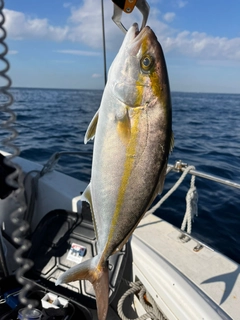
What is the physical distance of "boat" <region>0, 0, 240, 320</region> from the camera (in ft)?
6.59

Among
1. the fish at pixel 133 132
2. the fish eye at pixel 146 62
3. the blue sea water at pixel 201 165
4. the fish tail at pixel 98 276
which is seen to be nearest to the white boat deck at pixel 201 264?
the fish tail at pixel 98 276

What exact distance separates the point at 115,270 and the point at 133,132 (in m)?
1.74

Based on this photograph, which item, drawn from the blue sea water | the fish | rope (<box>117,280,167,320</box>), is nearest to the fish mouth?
the fish

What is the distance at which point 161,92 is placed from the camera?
1271mm

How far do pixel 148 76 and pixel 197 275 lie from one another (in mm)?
1578

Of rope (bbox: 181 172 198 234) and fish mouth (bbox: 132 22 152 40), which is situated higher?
fish mouth (bbox: 132 22 152 40)

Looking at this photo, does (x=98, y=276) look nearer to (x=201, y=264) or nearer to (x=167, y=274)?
(x=167, y=274)

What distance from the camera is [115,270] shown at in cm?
262

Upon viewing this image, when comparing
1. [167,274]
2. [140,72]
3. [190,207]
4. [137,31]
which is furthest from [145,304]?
[137,31]

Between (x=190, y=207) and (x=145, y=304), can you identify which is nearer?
(x=145, y=304)

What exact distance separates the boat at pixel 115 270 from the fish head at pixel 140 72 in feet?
2.65

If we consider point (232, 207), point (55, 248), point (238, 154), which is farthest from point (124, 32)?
point (238, 154)

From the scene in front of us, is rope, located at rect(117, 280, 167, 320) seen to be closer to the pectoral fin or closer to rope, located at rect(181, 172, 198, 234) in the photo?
rope, located at rect(181, 172, 198, 234)

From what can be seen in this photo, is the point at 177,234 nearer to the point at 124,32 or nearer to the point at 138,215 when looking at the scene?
the point at 138,215
